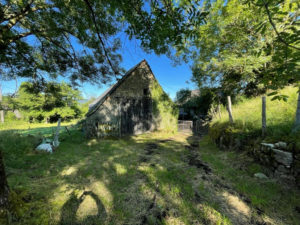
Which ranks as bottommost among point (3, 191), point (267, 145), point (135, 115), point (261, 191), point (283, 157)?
point (261, 191)

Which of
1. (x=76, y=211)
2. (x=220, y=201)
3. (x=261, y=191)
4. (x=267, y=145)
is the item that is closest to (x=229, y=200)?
(x=220, y=201)

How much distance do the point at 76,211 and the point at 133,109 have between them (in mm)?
7818

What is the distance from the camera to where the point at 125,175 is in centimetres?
320

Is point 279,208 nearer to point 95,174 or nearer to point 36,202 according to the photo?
point 95,174

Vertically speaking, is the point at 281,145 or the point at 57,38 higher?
the point at 57,38

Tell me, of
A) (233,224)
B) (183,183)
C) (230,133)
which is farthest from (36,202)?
(230,133)

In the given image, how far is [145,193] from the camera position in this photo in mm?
2516

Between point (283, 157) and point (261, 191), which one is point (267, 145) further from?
point (261, 191)

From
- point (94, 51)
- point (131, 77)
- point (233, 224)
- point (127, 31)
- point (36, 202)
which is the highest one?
point (131, 77)

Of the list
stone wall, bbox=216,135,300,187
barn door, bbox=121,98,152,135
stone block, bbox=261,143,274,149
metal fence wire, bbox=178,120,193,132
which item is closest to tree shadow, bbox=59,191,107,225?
stone wall, bbox=216,135,300,187

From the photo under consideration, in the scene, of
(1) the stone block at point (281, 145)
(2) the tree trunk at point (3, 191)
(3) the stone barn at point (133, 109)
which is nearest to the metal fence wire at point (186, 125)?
(3) the stone barn at point (133, 109)

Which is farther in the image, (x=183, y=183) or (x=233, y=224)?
(x=183, y=183)

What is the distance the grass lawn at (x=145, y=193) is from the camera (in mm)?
1912

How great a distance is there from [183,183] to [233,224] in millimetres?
1147
